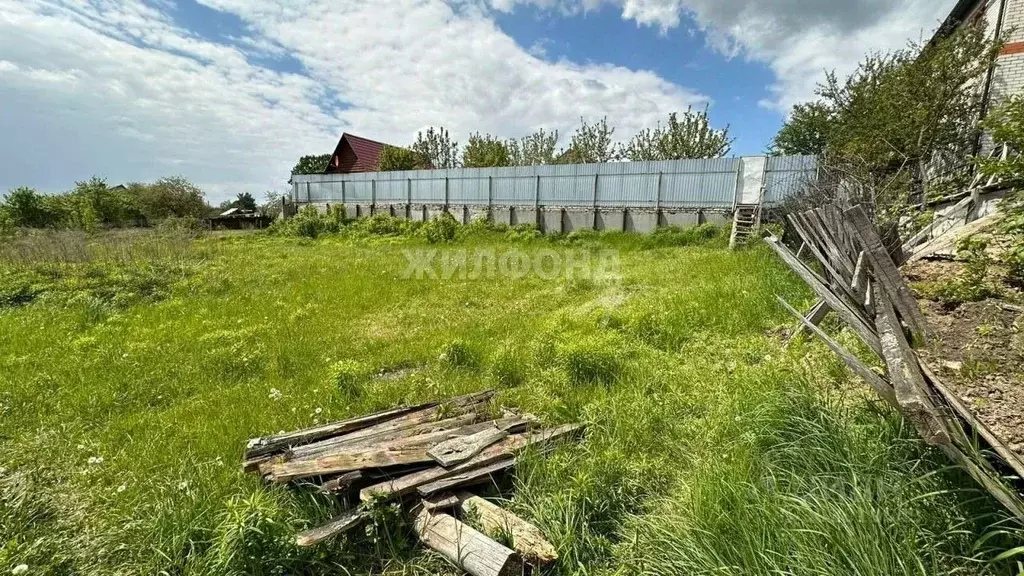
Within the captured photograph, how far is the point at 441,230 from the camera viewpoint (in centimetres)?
1572

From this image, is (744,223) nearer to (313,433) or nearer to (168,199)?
(313,433)

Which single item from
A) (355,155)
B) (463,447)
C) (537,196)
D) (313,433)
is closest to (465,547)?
(463,447)

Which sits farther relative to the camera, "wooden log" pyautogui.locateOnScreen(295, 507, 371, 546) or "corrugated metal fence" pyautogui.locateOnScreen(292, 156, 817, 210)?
"corrugated metal fence" pyautogui.locateOnScreen(292, 156, 817, 210)

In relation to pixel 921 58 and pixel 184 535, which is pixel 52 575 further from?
pixel 921 58

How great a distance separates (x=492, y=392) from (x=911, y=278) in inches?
141

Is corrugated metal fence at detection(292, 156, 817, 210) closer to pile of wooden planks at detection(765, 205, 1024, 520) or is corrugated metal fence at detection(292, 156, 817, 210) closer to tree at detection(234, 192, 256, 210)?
pile of wooden planks at detection(765, 205, 1024, 520)

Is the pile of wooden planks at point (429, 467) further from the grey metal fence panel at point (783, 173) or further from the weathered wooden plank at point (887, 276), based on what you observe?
the grey metal fence panel at point (783, 173)

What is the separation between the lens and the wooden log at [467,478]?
2326 millimetres

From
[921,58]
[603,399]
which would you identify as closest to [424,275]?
[603,399]

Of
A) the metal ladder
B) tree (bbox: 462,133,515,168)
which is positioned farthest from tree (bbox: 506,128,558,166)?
the metal ladder

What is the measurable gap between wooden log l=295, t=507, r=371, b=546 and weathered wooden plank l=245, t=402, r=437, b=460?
83 centimetres

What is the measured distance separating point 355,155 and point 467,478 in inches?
1117

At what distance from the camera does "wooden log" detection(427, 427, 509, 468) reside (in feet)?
8.28

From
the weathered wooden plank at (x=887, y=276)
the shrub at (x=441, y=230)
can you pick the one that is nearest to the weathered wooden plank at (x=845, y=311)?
the weathered wooden plank at (x=887, y=276)
